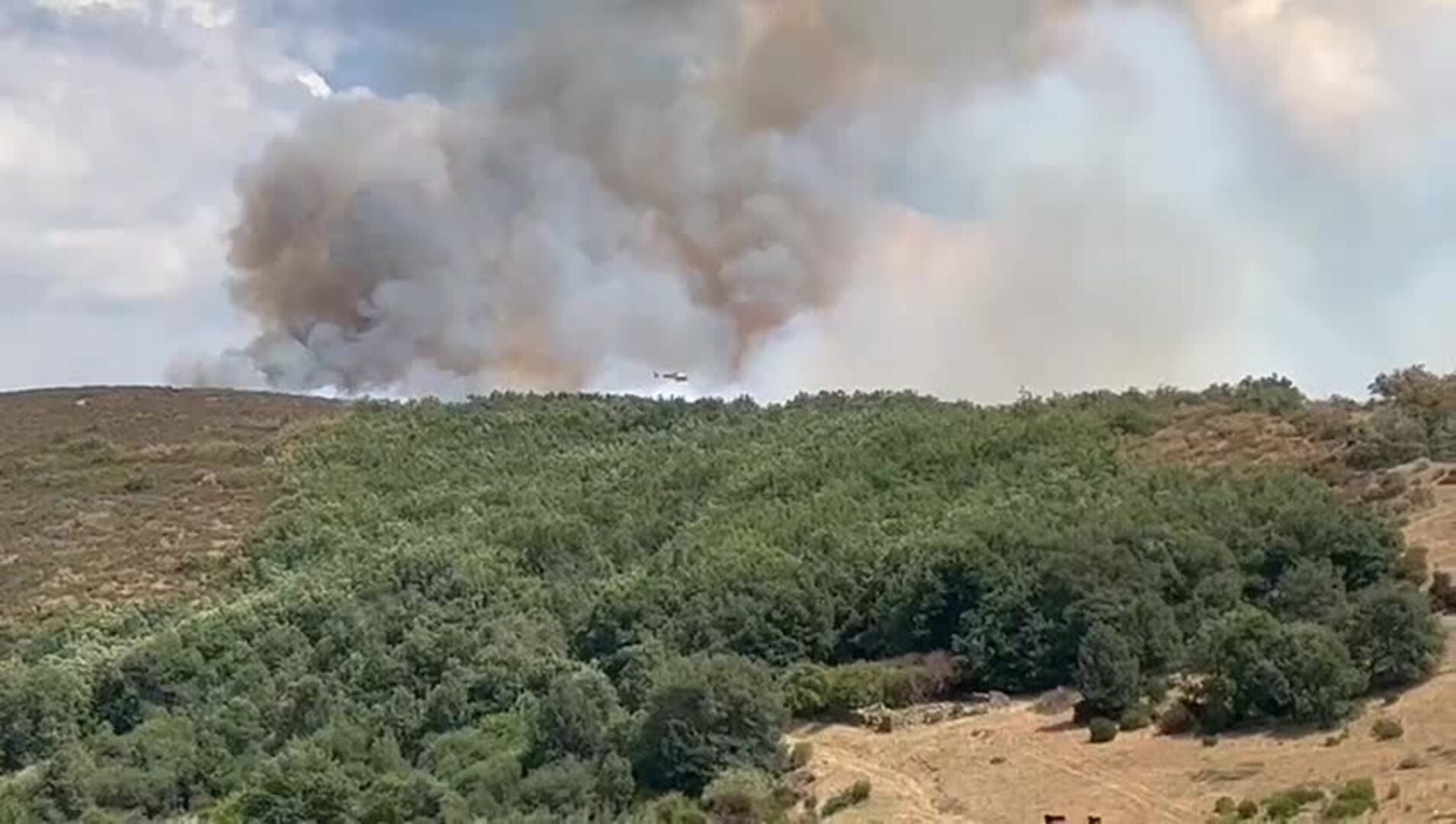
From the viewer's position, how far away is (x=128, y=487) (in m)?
95.3

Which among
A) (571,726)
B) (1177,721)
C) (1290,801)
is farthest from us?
(571,726)

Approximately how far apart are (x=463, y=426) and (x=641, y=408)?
8684 millimetres

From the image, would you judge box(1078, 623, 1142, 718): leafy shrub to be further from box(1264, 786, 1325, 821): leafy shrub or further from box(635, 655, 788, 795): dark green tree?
box(1264, 786, 1325, 821): leafy shrub

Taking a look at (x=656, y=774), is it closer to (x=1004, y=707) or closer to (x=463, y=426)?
(x=1004, y=707)

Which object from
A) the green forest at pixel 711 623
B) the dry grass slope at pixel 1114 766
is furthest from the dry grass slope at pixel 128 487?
the dry grass slope at pixel 1114 766

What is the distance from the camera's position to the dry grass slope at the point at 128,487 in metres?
81.6

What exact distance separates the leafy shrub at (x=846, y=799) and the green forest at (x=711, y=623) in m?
2.08

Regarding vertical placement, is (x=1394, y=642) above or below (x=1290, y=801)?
above

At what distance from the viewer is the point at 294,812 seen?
4628 centimetres

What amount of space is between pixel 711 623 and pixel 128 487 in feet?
154

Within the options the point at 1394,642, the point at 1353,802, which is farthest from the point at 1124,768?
the point at 1394,642

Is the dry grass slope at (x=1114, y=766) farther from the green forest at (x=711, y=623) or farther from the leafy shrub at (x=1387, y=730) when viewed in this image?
the green forest at (x=711, y=623)

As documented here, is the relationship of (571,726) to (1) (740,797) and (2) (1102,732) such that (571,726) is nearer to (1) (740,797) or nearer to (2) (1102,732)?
(1) (740,797)

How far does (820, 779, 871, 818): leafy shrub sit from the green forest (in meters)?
2.08
